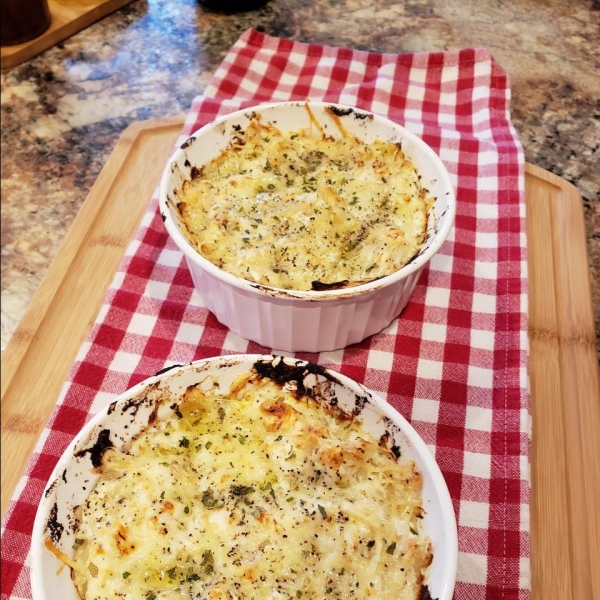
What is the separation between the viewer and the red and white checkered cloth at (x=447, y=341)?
4.92ft

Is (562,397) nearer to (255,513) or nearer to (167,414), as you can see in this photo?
(255,513)

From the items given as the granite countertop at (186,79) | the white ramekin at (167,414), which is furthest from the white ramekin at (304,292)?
the granite countertop at (186,79)

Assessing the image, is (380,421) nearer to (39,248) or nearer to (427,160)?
(427,160)

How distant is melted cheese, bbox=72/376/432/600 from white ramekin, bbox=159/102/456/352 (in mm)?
318

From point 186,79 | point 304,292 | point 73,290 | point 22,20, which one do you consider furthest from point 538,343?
point 22,20

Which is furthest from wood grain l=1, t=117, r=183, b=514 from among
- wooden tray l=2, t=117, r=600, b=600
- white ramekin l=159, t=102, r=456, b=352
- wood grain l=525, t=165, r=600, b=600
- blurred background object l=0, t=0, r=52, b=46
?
wood grain l=525, t=165, r=600, b=600

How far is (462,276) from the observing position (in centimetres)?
201

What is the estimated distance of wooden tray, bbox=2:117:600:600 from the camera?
150 cm

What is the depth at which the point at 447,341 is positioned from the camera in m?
1.85

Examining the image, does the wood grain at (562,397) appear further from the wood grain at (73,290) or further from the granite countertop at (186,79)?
the wood grain at (73,290)

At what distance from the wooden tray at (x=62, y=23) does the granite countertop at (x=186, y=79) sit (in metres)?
0.04

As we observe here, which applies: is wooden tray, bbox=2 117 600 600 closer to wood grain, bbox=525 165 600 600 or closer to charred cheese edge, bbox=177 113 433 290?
wood grain, bbox=525 165 600 600

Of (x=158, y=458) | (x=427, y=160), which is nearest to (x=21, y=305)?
(x=158, y=458)

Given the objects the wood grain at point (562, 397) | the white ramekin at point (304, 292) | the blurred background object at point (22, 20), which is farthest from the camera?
the blurred background object at point (22, 20)
